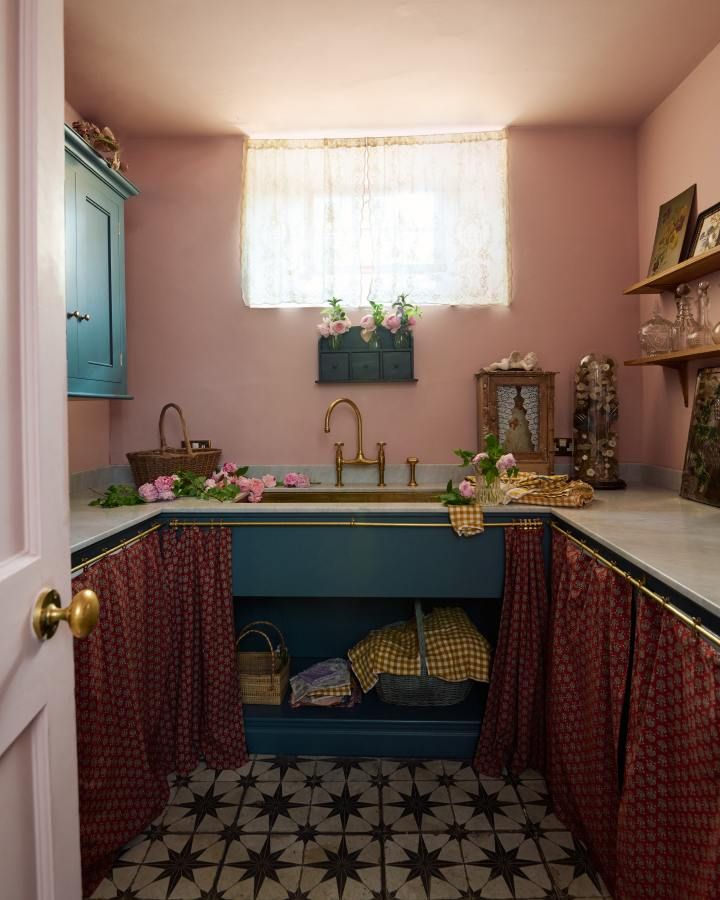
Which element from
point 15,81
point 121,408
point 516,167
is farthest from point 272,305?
point 15,81

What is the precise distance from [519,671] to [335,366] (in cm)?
152

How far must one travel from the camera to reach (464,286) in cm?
296

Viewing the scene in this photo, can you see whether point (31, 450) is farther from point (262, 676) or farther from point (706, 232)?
point (706, 232)

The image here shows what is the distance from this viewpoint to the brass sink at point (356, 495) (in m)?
2.85

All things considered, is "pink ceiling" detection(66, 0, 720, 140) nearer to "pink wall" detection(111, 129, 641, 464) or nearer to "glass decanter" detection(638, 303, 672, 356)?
"pink wall" detection(111, 129, 641, 464)

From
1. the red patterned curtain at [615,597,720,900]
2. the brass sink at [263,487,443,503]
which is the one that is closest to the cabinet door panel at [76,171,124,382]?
the brass sink at [263,487,443,503]

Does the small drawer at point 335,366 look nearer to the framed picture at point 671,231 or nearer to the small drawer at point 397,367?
the small drawer at point 397,367

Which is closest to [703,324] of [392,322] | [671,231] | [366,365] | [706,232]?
[706,232]

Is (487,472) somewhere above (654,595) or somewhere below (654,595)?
above

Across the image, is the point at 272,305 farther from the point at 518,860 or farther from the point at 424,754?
the point at 518,860

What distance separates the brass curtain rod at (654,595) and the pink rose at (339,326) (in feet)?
4.47

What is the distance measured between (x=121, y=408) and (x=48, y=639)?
2379 mm

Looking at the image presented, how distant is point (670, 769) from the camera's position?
1298 millimetres

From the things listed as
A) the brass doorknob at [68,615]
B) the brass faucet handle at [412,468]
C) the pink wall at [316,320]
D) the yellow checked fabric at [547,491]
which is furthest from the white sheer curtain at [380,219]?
the brass doorknob at [68,615]
